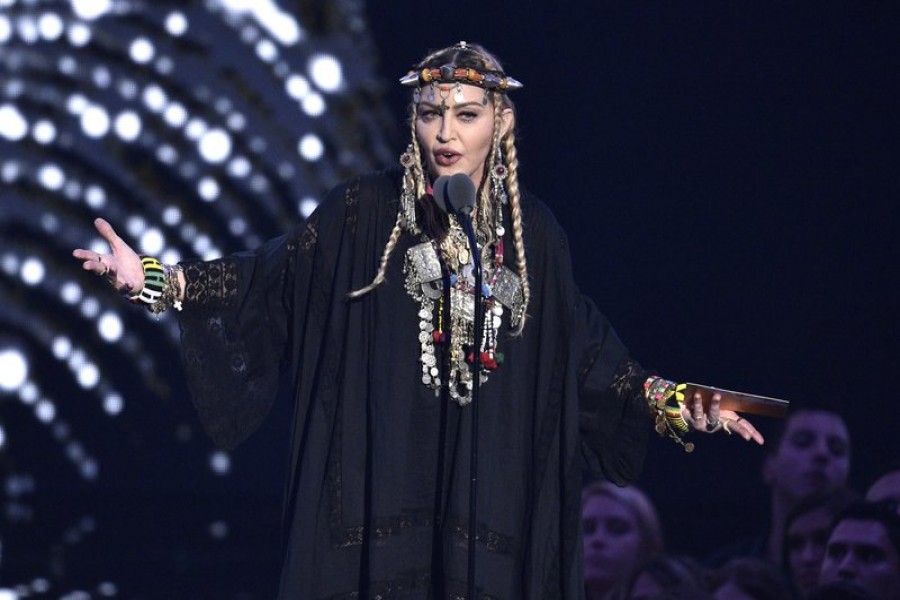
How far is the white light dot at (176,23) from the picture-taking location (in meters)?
5.31

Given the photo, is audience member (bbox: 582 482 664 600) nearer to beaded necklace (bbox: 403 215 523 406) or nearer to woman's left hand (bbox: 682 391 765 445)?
woman's left hand (bbox: 682 391 765 445)

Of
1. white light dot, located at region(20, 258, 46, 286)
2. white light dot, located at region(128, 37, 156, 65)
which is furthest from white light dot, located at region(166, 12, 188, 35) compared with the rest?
white light dot, located at region(20, 258, 46, 286)

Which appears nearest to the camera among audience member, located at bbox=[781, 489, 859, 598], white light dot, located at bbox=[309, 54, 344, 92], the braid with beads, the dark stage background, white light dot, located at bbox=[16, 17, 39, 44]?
the braid with beads

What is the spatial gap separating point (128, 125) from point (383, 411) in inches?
121

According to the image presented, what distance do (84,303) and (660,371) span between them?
224 centimetres

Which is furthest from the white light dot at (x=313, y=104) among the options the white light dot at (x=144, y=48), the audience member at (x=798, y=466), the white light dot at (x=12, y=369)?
the audience member at (x=798, y=466)

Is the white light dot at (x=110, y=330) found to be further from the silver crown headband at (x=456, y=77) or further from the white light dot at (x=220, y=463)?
the silver crown headband at (x=456, y=77)

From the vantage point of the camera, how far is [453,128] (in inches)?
104

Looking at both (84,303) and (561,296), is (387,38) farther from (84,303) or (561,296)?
(561,296)

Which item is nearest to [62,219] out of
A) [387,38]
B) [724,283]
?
[387,38]

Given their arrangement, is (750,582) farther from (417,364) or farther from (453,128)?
(453,128)

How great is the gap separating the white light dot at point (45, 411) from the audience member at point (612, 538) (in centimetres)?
225

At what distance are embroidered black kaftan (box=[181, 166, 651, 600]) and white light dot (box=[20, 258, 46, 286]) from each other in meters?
2.78

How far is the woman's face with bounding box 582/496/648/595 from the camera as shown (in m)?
4.05
